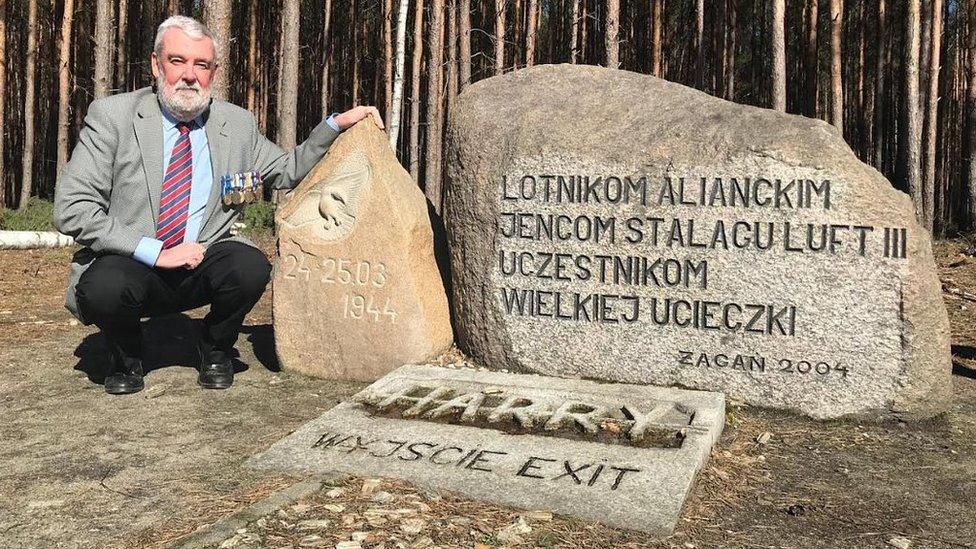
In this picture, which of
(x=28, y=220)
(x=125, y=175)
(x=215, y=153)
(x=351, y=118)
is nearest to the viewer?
(x=125, y=175)

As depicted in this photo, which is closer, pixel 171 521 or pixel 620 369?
pixel 171 521

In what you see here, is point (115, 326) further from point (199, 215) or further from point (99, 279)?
point (199, 215)

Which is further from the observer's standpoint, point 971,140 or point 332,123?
point 971,140

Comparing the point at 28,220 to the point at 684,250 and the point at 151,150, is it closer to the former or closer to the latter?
the point at 151,150

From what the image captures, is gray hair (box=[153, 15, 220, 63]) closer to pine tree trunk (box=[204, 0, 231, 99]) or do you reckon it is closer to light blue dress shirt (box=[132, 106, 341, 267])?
light blue dress shirt (box=[132, 106, 341, 267])

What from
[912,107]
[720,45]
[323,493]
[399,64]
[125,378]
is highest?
[720,45]

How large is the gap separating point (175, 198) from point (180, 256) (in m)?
0.35

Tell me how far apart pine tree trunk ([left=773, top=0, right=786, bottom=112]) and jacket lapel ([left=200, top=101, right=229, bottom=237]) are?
8.26 m

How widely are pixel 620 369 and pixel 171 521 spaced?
2.40 metres

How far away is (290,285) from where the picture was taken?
190 inches

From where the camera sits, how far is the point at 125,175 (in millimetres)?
4219

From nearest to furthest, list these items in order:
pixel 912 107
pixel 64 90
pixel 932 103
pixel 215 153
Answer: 1. pixel 215 153
2. pixel 912 107
3. pixel 932 103
4. pixel 64 90

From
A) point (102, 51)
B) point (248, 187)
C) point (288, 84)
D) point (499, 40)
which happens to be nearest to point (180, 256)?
point (248, 187)

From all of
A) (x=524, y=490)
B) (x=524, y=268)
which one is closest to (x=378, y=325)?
(x=524, y=268)
